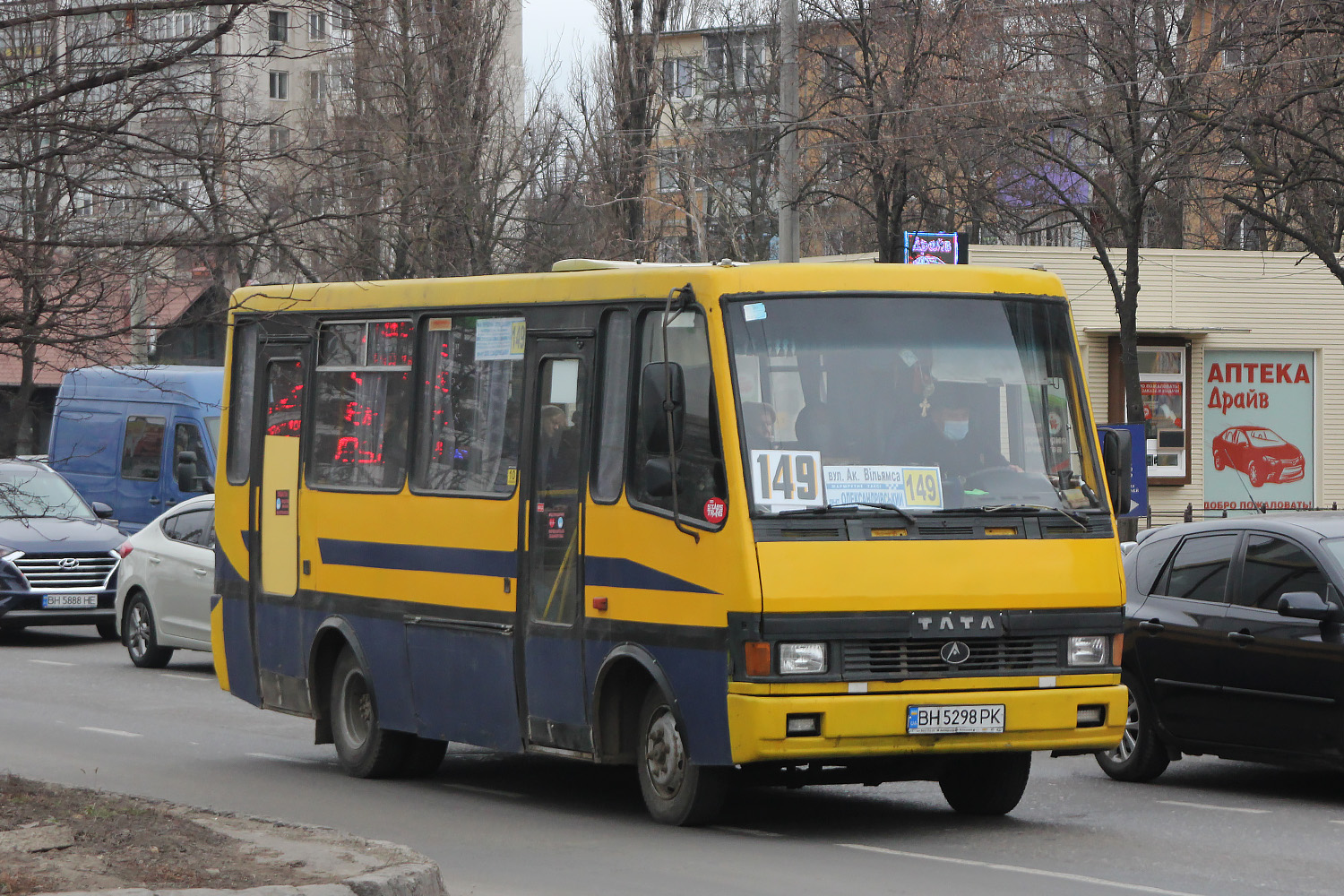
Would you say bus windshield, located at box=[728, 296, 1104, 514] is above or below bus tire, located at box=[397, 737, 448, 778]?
above

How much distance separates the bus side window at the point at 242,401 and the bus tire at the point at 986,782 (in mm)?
5270

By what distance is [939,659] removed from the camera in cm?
902

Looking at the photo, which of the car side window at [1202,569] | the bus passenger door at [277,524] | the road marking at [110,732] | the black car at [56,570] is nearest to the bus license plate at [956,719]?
the car side window at [1202,569]

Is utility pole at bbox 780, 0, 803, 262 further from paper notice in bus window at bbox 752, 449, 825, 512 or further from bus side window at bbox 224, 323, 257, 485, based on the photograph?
paper notice in bus window at bbox 752, 449, 825, 512

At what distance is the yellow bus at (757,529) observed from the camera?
8.88 m

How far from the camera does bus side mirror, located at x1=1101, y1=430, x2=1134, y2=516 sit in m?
9.77

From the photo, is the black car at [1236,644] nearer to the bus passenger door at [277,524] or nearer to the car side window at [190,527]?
the bus passenger door at [277,524]

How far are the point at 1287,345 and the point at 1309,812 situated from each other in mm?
27827

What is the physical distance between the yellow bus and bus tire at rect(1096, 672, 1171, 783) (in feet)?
6.05

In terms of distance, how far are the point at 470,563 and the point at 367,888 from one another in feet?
12.4

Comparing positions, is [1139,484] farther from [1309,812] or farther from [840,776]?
[840,776]

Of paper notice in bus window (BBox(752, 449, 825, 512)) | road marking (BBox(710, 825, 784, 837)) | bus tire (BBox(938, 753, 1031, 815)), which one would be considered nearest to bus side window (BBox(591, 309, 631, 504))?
paper notice in bus window (BBox(752, 449, 825, 512))

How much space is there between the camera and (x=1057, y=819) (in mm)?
10188

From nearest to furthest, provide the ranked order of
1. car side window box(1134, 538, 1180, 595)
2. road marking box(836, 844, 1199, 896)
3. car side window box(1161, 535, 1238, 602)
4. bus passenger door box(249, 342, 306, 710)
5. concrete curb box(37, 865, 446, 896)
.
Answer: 1. concrete curb box(37, 865, 446, 896)
2. road marking box(836, 844, 1199, 896)
3. car side window box(1161, 535, 1238, 602)
4. car side window box(1134, 538, 1180, 595)
5. bus passenger door box(249, 342, 306, 710)
